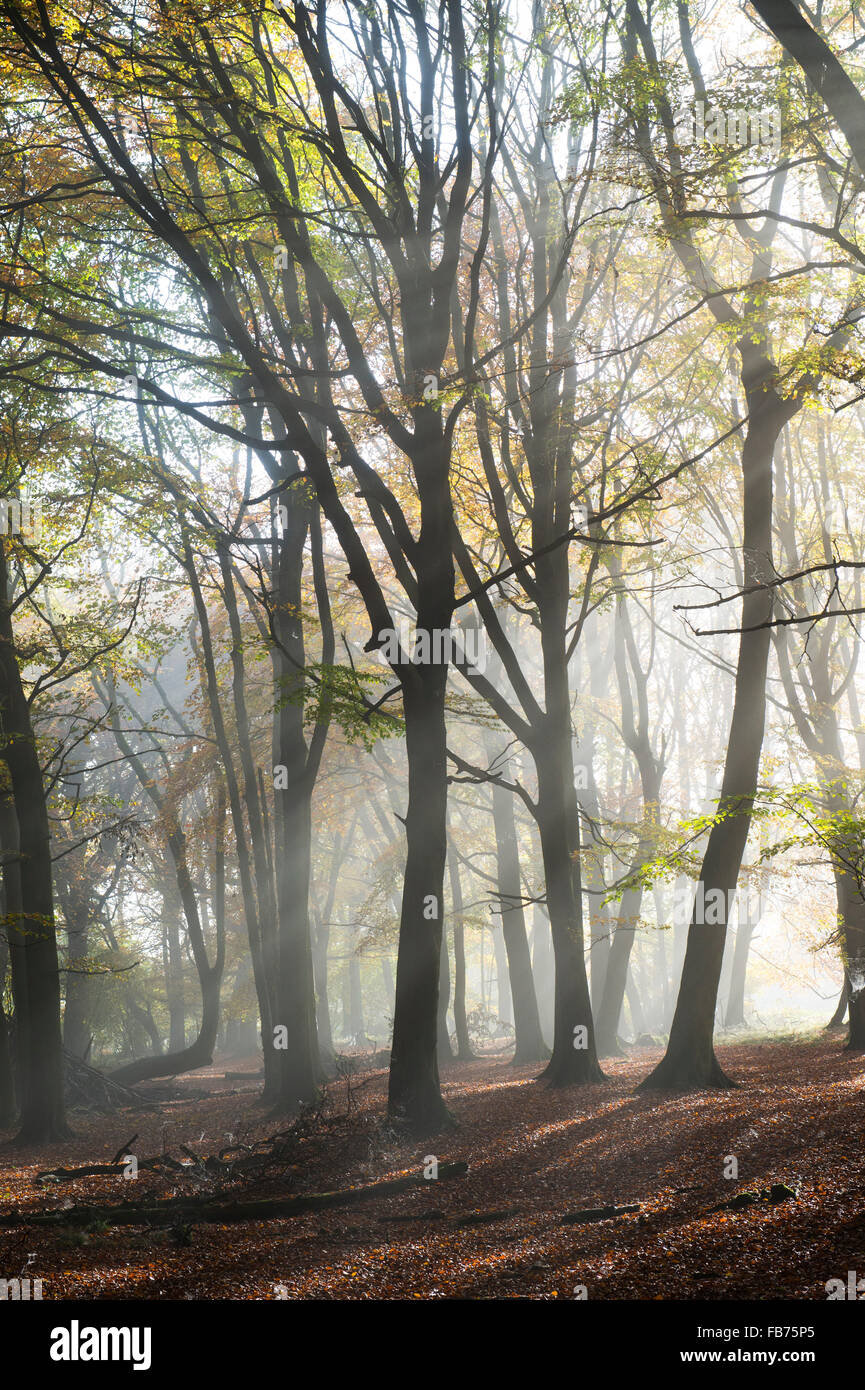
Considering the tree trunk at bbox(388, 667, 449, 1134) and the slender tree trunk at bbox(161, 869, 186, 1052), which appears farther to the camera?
the slender tree trunk at bbox(161, 869, 186, 1052)

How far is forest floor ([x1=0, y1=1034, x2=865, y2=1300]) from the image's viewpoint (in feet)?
12.7

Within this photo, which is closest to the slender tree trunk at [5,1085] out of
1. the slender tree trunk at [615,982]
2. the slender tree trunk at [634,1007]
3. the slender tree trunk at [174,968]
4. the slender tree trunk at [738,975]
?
the slender tree trunk at [615,982]

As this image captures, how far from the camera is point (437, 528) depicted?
29.2 ft

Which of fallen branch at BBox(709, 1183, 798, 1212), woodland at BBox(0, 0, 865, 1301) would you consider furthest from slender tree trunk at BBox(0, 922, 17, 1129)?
fallen branch at BBox(709, 1183, 798, 1212)

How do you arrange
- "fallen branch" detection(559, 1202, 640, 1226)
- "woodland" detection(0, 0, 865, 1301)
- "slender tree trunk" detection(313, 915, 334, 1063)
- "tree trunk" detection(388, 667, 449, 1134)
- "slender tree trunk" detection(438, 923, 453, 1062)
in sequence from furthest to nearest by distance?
"slender tree trunk" detection(313, 915, 334, 1063) < "slender tree trunk" detection(438, 923, 453, 1062) < "tree trunk" detection(388, 667, 449, 1134) < "woodland" detection(0, 0, 865, 1301) < "fallen branch" detection(559, 1202, 640, 1226)

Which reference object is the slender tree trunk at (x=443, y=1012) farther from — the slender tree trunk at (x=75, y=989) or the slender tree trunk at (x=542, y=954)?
the slender tree trunk at (x=75, y=989)

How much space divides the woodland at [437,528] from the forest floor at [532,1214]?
4 centimetres

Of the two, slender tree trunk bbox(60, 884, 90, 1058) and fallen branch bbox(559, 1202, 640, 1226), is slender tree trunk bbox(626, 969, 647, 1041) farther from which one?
fallen branch bbox(559, 1202, 640, 1226)

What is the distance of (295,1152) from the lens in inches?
288

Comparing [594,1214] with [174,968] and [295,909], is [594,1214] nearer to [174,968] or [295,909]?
[295,909]

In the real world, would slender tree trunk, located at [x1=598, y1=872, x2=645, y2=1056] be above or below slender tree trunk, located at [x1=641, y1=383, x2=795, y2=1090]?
below

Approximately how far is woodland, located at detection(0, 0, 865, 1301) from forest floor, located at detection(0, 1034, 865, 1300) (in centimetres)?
4
